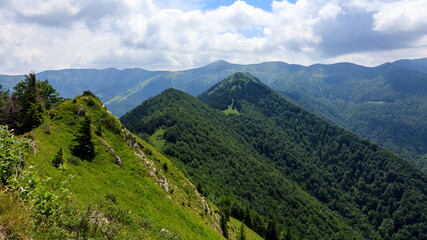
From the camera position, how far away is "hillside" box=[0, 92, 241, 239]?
11516 millimetres

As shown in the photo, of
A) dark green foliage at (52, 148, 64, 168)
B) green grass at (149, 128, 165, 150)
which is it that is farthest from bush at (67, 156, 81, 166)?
green grass at (149, 128, 165, 150)

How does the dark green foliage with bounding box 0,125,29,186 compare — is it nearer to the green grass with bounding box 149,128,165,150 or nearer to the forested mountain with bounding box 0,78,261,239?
the forested mountain with bounding box 0,78,261,239

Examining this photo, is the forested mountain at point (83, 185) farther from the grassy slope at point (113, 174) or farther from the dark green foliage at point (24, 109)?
the dark green foliage at point (24, 109)

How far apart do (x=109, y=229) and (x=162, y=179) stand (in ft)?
114

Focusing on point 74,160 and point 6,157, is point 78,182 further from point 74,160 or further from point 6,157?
point 6,157

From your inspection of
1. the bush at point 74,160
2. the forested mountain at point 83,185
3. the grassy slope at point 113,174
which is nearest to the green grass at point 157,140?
the forested mountain at point 83,185

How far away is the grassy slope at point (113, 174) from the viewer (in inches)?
1047

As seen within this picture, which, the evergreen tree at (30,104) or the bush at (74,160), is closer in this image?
the bush at (74,160)

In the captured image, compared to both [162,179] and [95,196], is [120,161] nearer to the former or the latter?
[162,179]

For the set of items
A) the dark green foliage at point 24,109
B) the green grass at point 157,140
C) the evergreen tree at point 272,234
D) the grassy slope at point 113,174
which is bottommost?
the evergreen tree at point 272,234

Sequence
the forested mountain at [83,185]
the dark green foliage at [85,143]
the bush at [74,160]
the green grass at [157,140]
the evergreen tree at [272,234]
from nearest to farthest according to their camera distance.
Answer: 1. the forested mountain at [83,185]
2. the bush at [74,160]
3. the dark green foliage at [85,143]
4. the evergreen tree at [272,234]
5. the green grass at [157,140]

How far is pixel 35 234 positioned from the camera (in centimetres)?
866

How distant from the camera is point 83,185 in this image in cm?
2631

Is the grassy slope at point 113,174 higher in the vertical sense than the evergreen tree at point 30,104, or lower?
lower
